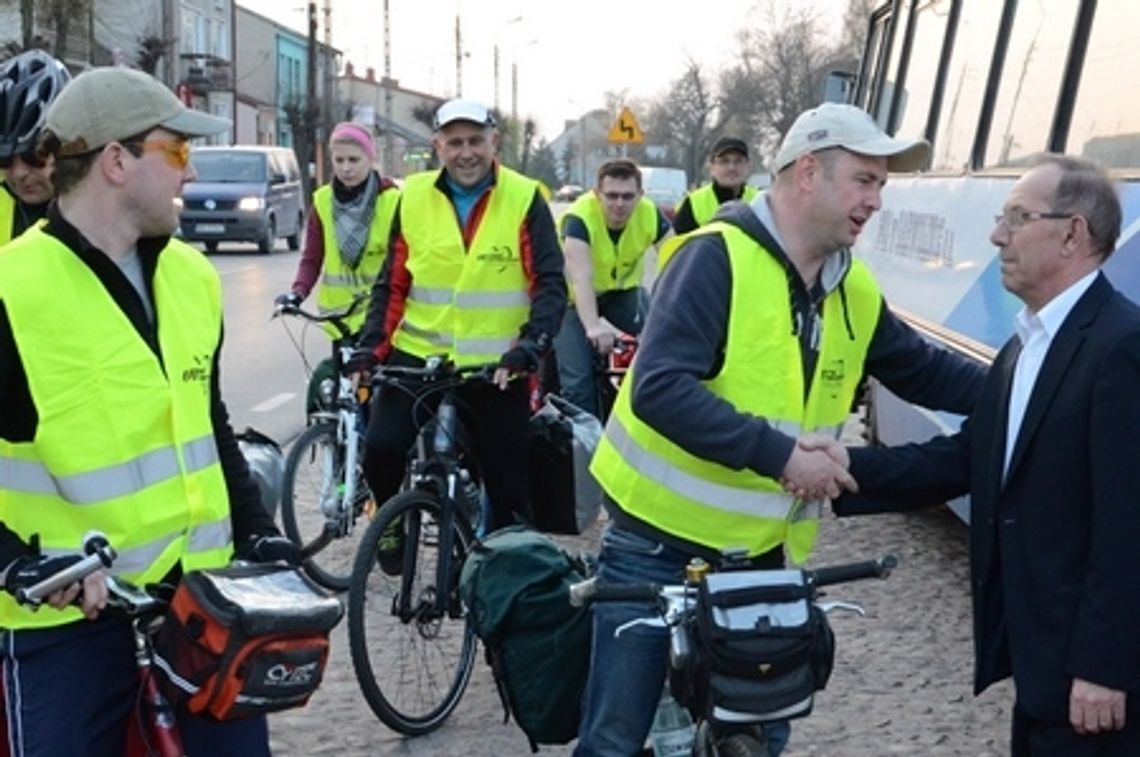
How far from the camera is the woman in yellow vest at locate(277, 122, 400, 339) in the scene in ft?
27.8

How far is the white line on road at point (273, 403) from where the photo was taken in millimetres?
12727

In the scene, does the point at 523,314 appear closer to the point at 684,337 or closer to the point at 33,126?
the point at 33,126

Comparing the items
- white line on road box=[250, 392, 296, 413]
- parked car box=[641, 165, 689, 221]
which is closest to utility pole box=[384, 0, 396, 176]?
parked car box=[641, 165, 689, 221]

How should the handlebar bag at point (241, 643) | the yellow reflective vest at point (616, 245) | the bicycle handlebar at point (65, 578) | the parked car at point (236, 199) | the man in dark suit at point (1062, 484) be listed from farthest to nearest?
the parked car at point (236, 199) < the yellow reflective vest at point (616, 245) < the man in dark suit at point (1062, 484) < the handlebar bag at point (241, 643) < the bicycle handlebar at point (65, 578)

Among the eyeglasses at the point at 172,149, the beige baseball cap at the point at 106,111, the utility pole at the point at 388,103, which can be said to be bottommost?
the utility pole at the point at 388,103

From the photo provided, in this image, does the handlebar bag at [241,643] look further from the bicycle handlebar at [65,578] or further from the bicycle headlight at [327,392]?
the bicycle headlight at [327,392]

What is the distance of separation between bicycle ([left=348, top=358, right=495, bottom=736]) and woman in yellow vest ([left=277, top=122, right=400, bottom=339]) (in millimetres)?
2887

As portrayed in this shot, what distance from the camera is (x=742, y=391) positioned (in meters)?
3.44

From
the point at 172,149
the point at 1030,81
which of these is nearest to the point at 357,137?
the point at 1030,81

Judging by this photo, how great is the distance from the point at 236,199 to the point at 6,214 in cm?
2660

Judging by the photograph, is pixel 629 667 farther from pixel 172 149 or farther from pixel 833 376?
pixel 172 149

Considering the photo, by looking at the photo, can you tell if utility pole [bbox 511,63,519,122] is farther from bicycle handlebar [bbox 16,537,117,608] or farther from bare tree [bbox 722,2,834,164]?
bicycle handlebar [bbox 16,537,117,608]

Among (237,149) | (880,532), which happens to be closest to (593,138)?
(237,149)

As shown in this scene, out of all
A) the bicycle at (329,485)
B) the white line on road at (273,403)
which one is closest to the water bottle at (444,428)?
the bicycle at (329,485)
